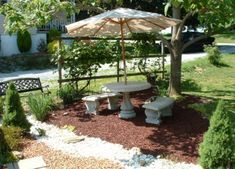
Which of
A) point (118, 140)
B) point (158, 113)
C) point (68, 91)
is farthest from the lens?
point (68, 91)

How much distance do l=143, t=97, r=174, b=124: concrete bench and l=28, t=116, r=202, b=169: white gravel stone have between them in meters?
1.45

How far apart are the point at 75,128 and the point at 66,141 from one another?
89 centimetres

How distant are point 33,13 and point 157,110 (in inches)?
164

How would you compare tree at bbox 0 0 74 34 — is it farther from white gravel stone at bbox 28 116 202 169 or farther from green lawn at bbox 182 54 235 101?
green lawn at bbox 182 54 235 101

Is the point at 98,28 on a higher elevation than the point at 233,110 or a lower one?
higher

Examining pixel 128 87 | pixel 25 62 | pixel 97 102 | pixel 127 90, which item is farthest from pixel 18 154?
pixel 25 62

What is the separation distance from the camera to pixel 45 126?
33.5 ft

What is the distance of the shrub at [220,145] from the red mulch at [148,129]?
96 centimetres

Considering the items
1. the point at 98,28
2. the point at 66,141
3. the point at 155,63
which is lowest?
the point at 66,141

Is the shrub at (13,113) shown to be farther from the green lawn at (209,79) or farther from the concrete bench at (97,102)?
the green lawn at (209,79)

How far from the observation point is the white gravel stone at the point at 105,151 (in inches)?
294

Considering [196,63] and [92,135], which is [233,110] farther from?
[196,63]

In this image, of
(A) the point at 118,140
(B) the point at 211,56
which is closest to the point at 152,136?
(A) the point at 118,140

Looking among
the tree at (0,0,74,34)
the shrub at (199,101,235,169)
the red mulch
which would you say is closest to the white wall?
the tree at (0,0,74,34)
